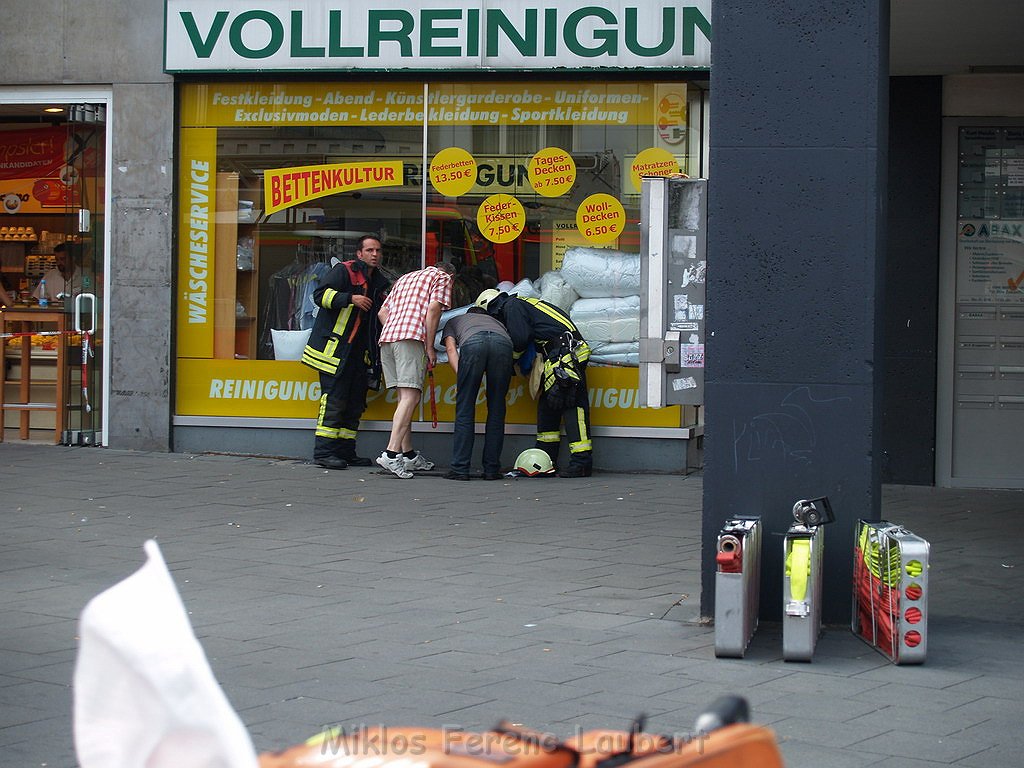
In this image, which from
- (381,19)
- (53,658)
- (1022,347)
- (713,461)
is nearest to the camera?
(53,658)

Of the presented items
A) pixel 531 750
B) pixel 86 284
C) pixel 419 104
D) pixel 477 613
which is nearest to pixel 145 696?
pixel 531 750

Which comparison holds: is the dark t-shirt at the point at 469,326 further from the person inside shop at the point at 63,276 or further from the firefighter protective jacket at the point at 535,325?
the person inside shop at the point at 63,276

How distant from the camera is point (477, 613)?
6.88 m

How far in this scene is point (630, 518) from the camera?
988 centimetres

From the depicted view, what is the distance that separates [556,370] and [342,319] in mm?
1993

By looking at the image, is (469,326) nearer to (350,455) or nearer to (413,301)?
(413,301)

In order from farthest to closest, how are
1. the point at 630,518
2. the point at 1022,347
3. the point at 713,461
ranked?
the point at 1022,347 → the point at 630,518 → the point at 713,461

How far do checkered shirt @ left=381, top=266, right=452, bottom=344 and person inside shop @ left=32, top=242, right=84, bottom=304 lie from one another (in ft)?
11.2

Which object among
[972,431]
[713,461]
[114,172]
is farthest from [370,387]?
[713,461]

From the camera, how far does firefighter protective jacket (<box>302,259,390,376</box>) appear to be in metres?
12.2

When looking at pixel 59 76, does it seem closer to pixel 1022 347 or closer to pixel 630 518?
pixel 630 518

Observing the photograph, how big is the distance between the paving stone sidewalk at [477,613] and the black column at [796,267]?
2.36ft

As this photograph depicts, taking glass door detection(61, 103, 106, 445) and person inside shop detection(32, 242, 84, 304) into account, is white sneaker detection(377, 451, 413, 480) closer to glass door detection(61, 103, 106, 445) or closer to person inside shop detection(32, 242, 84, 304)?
glass door detection(61, 103, 106, 445)

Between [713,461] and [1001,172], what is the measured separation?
6.24 meters
